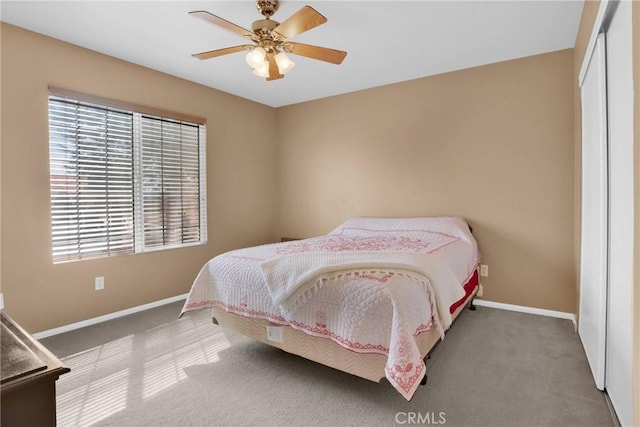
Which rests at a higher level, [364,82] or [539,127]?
[364,82]

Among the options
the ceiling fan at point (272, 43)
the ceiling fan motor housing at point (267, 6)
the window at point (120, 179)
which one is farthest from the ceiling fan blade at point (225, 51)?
the window at point (120, 179)

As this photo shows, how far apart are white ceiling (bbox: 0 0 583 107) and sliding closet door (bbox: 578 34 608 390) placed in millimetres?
654

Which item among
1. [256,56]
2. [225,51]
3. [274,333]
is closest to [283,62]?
[256,56]

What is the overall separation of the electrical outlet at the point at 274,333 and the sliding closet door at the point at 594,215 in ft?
5.78

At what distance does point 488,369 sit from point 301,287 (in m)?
1.28

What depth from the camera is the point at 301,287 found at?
1.88 meters

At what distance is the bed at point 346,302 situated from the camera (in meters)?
1.60

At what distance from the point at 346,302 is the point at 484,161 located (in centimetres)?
229

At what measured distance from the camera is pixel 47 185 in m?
2.61

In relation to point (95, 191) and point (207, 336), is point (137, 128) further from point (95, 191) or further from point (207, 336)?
point (207, 336)

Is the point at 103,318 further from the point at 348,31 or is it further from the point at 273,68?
the point at 348,31

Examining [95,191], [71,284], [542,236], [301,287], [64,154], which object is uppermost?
[64,154]

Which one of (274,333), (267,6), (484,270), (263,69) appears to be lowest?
(274,333)

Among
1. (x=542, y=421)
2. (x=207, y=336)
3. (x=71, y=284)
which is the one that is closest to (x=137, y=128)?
(x=71, y=284)
